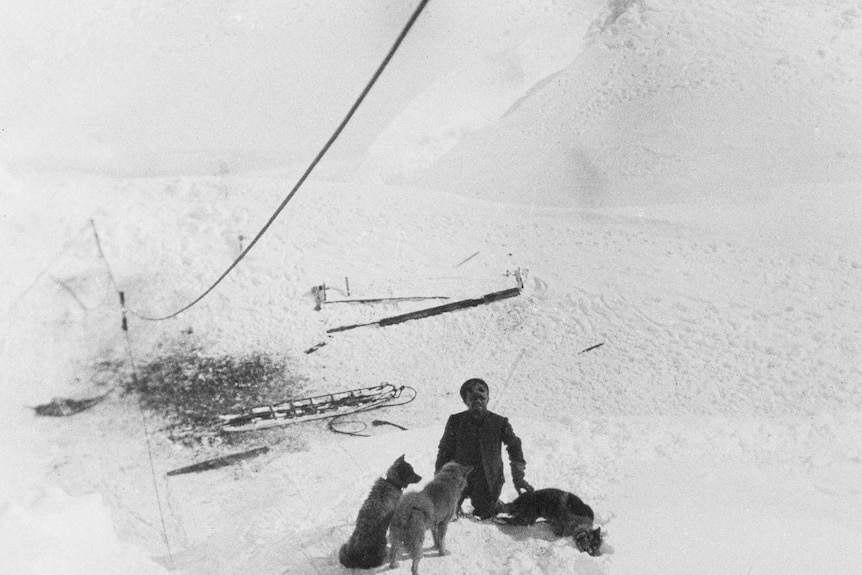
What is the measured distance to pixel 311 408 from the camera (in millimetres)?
7203

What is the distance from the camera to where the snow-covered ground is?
5723 millimetres

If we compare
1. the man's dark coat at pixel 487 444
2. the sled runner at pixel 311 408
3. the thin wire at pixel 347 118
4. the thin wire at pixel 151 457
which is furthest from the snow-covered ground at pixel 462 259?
the man's dark coat at pixel 487 444

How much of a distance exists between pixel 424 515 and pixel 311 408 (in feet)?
10.4

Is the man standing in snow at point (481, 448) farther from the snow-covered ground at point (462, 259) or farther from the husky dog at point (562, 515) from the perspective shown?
the snow-covered ground at point (462, 259)

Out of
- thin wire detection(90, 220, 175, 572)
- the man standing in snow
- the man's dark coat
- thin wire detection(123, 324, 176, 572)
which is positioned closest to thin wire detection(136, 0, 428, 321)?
thin wire detection(90, 220, 175, 572)

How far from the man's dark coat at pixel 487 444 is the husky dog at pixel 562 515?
1.02 ft

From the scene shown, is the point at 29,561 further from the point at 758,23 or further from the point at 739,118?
the point at 758,23

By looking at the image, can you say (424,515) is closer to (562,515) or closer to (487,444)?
(487,444)

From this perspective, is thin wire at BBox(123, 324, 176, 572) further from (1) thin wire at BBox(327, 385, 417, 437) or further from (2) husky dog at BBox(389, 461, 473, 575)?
(2) husky dog at BBox(389, 461, 473, 575)

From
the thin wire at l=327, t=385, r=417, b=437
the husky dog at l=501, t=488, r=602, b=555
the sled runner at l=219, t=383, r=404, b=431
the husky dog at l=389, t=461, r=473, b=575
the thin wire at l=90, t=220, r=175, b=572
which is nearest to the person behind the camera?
the husky dog at l=389, t=461, r=473, b=575

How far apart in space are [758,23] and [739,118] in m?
2.09

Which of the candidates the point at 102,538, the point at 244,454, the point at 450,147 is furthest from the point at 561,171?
the point at 102,538

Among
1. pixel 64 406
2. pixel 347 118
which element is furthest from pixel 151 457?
pixel 347 118

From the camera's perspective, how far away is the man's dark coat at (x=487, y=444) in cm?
512
